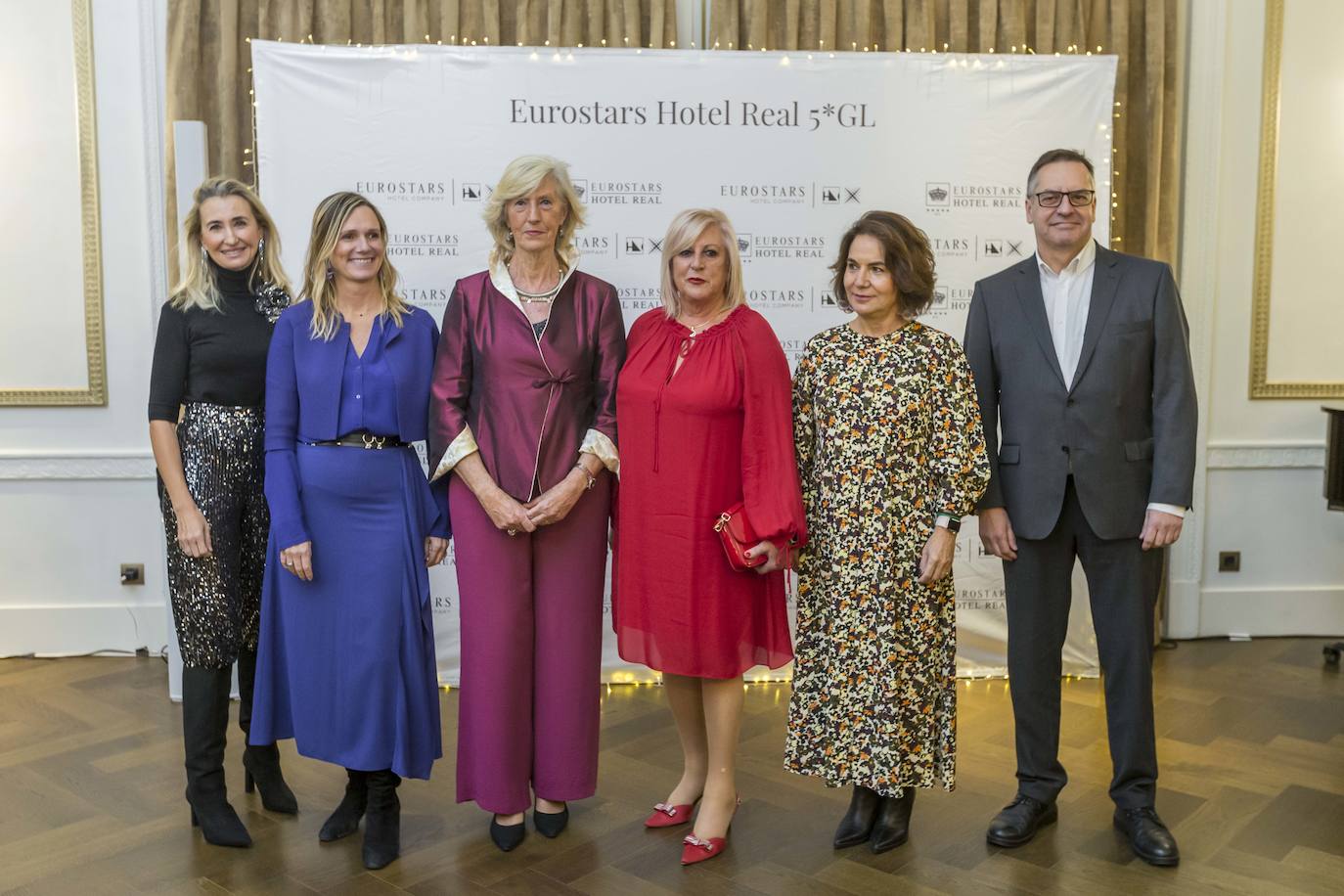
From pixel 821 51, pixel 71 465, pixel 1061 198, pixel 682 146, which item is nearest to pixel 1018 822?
pixel 1061 198

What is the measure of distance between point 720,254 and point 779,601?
36.0 inches

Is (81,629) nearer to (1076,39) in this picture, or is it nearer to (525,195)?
(525,195)

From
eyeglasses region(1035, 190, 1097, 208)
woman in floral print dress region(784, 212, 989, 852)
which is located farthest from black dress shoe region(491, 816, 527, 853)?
eyeglasses region(1035, 190, 1097, 208)

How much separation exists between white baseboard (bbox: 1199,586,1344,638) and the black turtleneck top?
433cm

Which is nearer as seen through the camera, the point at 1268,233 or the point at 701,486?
the point at 701,486

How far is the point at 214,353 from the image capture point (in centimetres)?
300

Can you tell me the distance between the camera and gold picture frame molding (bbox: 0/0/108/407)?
15.6ft

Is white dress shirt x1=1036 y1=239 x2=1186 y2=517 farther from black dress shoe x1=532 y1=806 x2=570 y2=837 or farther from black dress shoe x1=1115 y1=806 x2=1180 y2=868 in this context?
black dress shoe x1=532 y1=806 x2=570 y2=837

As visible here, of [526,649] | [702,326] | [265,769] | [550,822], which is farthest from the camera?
[265,769]

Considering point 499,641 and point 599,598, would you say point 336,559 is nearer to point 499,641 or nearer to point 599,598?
point 499,641

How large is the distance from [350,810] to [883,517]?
164 cm

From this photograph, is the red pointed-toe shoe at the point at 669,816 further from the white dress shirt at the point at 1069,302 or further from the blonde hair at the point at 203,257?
the blonde hair at the point at 203,257

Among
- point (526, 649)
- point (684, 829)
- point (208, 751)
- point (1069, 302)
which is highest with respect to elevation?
point (1069, 302)

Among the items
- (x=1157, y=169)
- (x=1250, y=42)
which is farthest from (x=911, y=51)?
(x=1250, y=42)
